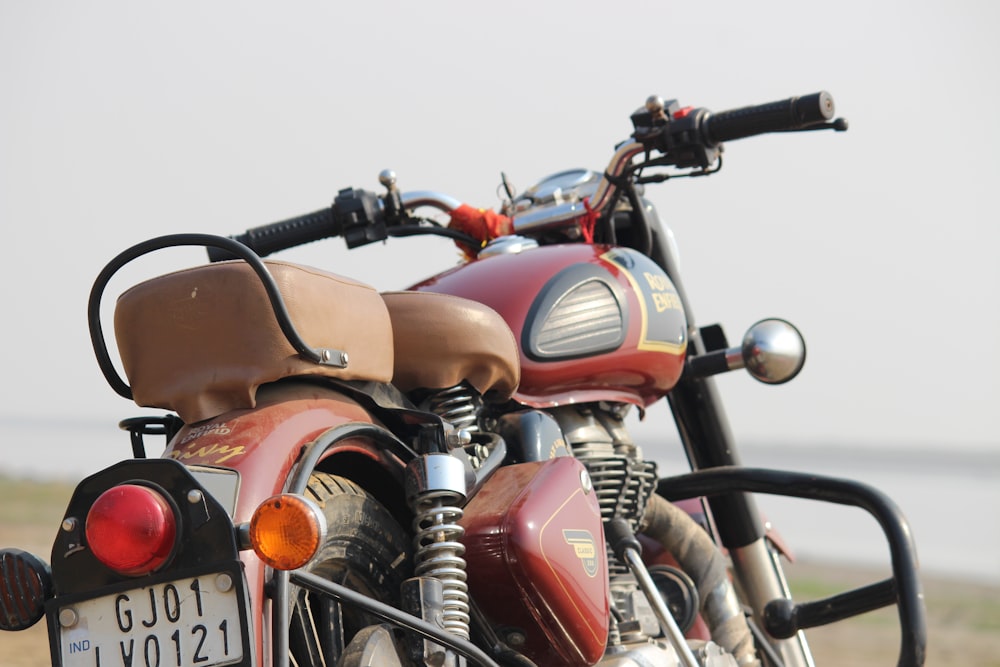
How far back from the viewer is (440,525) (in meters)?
2.30

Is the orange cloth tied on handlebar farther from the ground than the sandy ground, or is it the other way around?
the orange cloth tied on handlebar

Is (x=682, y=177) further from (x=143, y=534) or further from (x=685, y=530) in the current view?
(x=143, y=534)

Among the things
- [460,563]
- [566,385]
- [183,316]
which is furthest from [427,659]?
[566,385]

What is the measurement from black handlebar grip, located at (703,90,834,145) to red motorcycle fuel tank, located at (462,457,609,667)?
1.07m

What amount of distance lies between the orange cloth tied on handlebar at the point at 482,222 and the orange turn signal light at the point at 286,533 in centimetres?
187

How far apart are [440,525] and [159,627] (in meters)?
0.60

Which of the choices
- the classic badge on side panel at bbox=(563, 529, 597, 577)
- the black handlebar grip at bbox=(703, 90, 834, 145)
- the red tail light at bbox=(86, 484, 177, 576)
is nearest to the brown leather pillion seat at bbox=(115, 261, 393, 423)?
the red tail light at bbox=(86, 484, 177, 576)

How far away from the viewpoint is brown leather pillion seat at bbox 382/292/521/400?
2533mm

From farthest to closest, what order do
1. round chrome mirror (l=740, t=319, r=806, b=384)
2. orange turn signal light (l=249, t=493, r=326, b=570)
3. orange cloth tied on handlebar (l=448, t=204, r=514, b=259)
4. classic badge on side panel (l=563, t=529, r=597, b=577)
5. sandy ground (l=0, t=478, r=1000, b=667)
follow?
sandy ground (l=0, t=478, r=1000, b=667) → orange cloth tied on handlebar (l=448, t=204, r=514, b=259) → round chrome mirror (l=740, t=319, r=806, b=384) → classic badge on side panel (l=563, t=529, r=597, b=577) → orange turn signal light (l=249, t=493, r=326, b=570)

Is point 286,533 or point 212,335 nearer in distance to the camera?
point 286,533

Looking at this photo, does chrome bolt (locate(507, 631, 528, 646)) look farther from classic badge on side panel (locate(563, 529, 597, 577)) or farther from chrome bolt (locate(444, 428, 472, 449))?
chrome bolt (locate(444, 428, 472, 449))

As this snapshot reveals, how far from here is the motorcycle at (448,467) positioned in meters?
1.84

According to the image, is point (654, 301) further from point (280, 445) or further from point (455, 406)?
point (280, 445)

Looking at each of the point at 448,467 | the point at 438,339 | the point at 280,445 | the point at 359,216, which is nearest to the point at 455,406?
the point at 438,339
